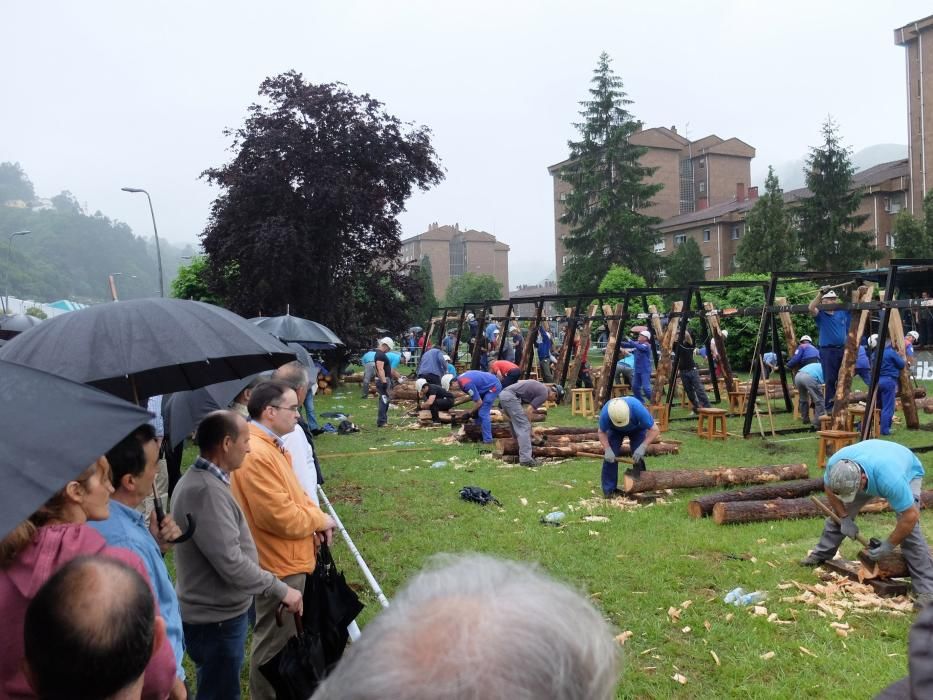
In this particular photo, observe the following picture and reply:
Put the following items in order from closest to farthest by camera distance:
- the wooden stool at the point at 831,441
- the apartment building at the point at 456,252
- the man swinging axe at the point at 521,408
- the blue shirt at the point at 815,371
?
1. the wooden stool at the point at 831,441
2. the man swinging axe at the point at 521,408
3. the blue shirt at the point at 815,371
4. the apartment building at the point at 456,252

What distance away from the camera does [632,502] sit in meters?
8.50

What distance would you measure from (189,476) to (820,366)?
12809 mm

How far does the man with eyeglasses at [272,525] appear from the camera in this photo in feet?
12.1

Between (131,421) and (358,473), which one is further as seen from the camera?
(358,473)

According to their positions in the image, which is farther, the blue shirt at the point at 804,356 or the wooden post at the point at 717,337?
the wooden post at the point at 717,337

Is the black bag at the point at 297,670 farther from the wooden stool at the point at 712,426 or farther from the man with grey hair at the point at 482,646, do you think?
the wooden stool at the point at 712,426

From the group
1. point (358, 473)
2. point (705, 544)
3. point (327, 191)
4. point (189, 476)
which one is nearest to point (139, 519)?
point (189, 476)

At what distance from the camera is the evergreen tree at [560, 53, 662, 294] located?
44.5 m

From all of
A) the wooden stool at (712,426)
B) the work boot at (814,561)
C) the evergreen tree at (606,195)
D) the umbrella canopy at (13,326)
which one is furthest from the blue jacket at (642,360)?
the evergreen tree at (606,195)

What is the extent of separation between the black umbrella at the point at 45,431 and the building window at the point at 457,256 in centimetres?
10409

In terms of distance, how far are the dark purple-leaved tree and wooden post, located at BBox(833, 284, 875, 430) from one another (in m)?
16.4

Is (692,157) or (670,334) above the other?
(692,157)

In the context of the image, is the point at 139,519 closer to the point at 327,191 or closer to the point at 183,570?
the point at 183,570

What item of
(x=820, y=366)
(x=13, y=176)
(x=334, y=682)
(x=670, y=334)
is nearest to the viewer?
(x=334, y=682)
